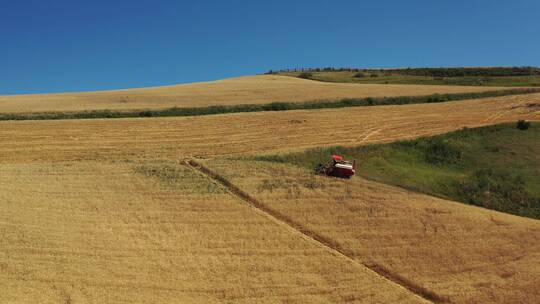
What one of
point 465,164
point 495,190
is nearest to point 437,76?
point 465,164

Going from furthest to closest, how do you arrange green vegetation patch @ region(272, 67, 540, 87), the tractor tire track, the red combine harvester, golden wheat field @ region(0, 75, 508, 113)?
1. green vegetation patch @ region(272, 67, 540, 87)
2. golden wheat field @ region(0, 75, 508, 113)
3. the red combine harvester
4. the tractor tire track

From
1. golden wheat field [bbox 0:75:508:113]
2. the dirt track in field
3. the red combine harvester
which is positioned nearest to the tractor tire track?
the red combine harvester

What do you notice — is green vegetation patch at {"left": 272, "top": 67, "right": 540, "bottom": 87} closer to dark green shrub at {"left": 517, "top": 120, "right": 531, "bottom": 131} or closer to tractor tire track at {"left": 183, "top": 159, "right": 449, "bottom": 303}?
dark green shrub at {"left": 517, "top": 120, "right": 531, "bottom": 131}

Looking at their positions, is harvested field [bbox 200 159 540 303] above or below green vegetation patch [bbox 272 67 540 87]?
below

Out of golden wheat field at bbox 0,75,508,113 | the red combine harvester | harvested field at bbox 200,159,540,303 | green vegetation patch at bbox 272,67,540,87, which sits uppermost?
green vegetation patch at bbox 272,67,540,87

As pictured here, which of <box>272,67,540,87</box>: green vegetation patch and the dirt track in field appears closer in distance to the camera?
the dirt track in field

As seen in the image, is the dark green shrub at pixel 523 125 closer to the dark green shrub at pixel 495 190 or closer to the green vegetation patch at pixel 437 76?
the dark green shrub at pixel 495 190
